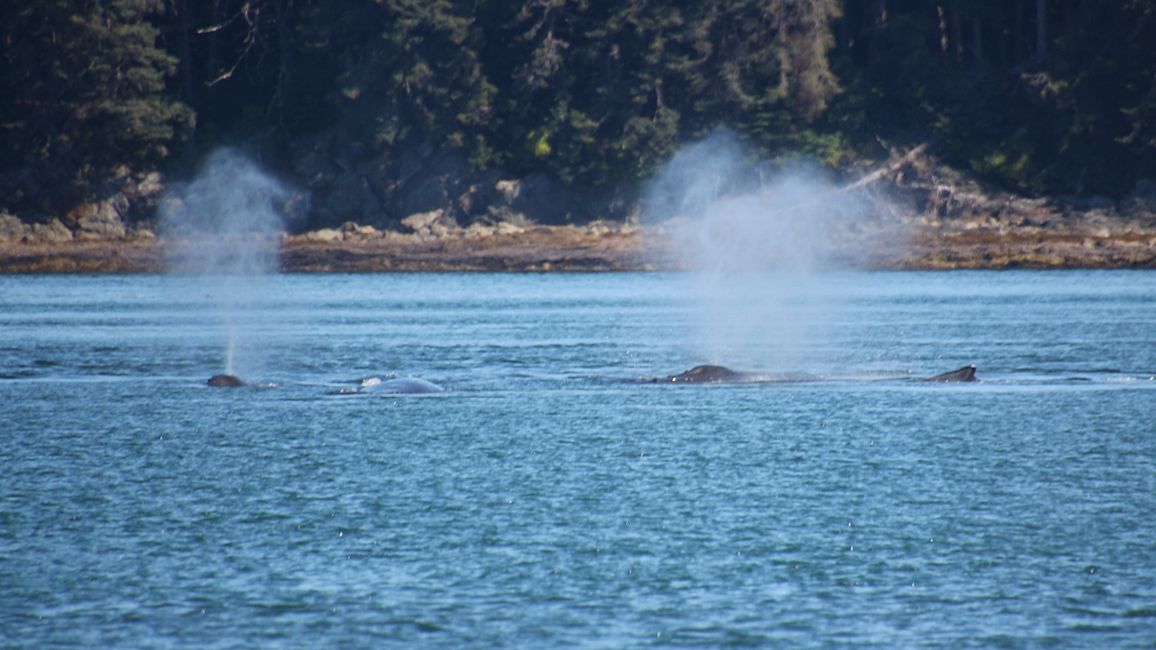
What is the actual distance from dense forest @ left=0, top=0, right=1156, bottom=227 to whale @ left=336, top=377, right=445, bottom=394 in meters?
53.2

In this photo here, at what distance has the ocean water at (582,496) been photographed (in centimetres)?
1577

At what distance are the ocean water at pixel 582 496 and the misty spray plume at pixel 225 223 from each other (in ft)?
142

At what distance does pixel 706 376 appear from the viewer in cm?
3603

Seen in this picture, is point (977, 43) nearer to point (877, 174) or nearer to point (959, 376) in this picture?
point (877, 174)

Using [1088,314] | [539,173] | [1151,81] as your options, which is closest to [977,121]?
[1151,81]

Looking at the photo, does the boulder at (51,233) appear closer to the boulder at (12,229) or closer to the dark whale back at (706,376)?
the boulder at (12,229)

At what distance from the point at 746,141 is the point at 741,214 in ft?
12.3

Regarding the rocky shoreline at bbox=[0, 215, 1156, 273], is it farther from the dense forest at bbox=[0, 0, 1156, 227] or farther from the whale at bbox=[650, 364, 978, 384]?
the whale at bbox=[650, 364, 978, 384]

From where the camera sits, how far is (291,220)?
299 feet

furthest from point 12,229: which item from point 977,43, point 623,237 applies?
point 977,43

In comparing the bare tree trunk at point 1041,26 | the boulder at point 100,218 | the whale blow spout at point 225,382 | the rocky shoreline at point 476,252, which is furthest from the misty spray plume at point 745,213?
the whale blow spout at point 225,382

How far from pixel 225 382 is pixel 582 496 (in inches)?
635

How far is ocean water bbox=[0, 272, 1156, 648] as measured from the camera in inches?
621

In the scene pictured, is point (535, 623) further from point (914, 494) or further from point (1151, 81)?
point (1151, 81)
